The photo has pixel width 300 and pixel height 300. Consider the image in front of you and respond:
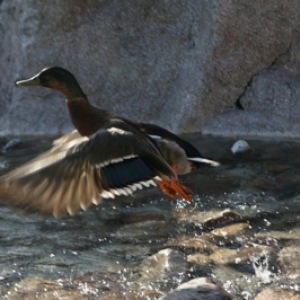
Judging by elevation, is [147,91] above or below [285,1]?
below

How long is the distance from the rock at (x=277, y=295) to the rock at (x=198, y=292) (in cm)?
18

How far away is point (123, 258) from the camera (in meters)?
4.45

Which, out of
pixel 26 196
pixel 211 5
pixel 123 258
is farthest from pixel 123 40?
pixel 26 196

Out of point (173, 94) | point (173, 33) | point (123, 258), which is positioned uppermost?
point (173, 33)

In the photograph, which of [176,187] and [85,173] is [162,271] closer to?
[176,187]

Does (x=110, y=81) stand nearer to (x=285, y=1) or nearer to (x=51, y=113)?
(x=51, y=113)

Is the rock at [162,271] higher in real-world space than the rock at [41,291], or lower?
lower

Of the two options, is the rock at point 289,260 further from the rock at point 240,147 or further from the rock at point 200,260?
the rock at point 240,147

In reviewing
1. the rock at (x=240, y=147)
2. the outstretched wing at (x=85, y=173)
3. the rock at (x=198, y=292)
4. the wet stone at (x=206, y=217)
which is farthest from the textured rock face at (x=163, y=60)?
the rock at (x=198, y=292)

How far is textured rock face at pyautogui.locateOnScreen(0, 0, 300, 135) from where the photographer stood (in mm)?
6969

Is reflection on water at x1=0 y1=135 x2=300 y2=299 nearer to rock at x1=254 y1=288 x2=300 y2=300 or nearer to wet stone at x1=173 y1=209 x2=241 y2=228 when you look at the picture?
wet stone at x1=173 y1=209 x2=241 y2=228

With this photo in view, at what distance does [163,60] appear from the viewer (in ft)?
23.9

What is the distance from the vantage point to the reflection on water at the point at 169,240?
4160 millimetres

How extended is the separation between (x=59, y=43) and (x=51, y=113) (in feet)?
2.17
